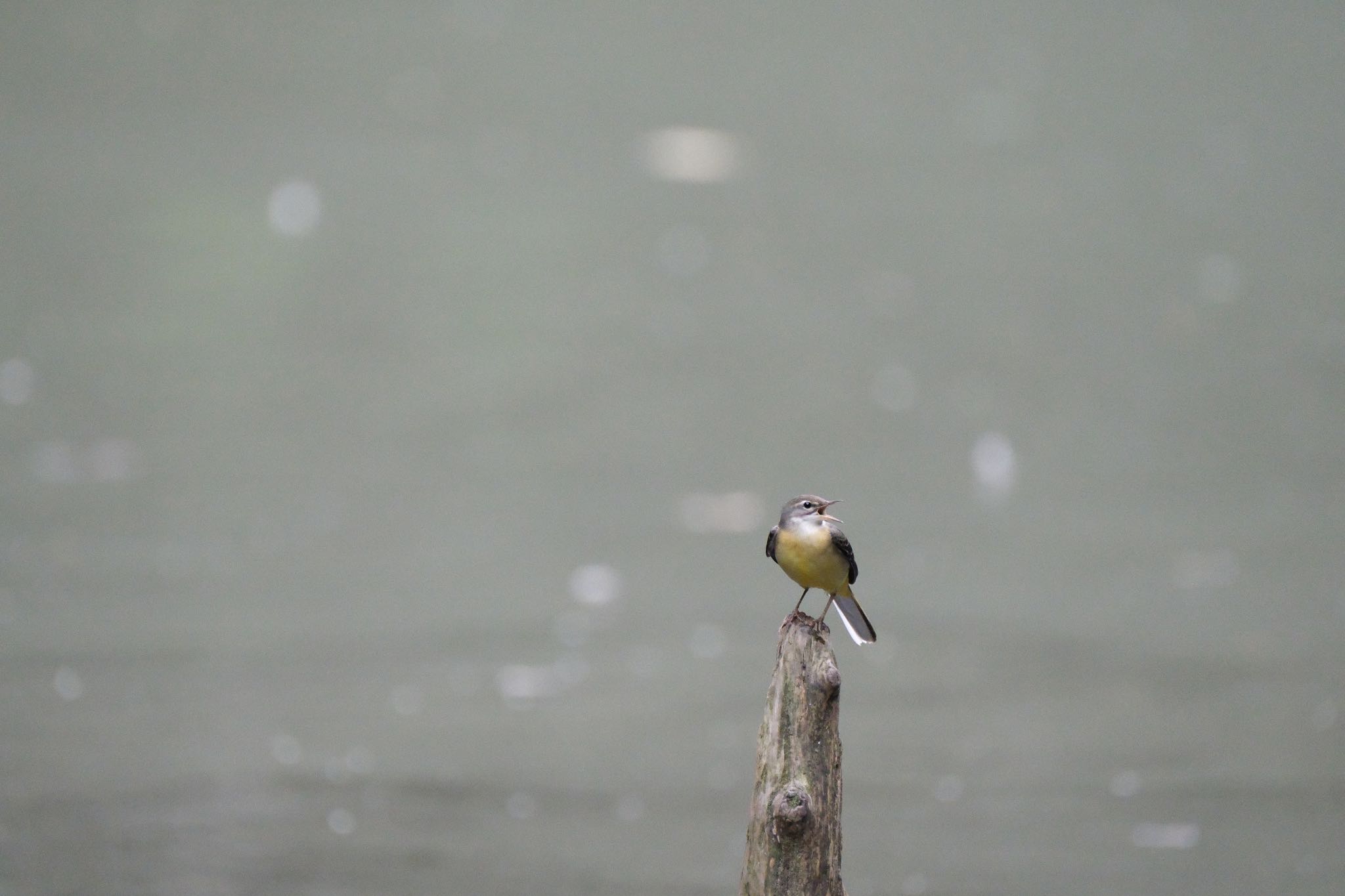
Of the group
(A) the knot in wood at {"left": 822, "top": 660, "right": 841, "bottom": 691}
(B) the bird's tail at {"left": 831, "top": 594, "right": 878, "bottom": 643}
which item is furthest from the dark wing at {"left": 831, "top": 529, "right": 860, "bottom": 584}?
(A) the knot in wood at {"left": 822, "top": 660, "right": 841, "bottom": 691}

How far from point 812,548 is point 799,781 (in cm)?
39

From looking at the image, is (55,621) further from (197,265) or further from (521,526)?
(521,526)

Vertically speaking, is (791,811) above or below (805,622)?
below

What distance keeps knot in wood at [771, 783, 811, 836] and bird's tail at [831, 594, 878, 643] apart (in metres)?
0.47

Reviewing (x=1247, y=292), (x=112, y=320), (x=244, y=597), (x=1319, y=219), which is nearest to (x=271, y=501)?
(x=244, y=597)

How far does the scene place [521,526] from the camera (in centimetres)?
372

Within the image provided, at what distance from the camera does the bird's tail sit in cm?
216

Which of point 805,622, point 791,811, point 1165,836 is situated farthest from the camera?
point 1165,836

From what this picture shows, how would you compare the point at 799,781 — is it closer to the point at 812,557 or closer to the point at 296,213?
the point at 812,557

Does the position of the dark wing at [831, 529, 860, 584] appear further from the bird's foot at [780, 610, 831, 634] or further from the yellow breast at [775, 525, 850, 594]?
the bird's foot at [780, 610, 831, 634]

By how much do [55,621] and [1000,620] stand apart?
110 inches

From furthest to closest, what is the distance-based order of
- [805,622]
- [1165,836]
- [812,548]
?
[1165,836], [812,548], [805,622]

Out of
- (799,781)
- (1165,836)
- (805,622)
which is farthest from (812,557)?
(1165,836)

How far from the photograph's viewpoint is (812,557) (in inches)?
78.3
